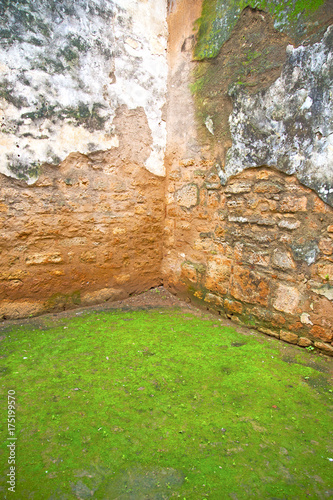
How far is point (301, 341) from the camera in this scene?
96.7 inches

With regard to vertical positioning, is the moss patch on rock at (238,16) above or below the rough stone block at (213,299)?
above

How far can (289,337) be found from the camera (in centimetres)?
253

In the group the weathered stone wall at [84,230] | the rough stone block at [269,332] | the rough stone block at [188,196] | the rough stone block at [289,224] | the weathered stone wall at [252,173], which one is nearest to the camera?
the weathered stone wall at [252,173]

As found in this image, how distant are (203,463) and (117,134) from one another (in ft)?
9.13

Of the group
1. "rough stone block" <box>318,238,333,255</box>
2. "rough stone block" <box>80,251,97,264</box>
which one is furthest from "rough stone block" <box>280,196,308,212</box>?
"rough stone block" <box>80,251,97,264</box>

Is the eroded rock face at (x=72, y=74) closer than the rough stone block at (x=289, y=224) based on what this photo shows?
No

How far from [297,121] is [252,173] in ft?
1.67

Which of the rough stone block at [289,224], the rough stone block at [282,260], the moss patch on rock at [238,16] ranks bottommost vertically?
the rough stone block at [282,260]

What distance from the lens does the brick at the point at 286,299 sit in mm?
2439

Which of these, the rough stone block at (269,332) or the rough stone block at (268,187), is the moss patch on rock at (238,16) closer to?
the rough stone block at (268,187)

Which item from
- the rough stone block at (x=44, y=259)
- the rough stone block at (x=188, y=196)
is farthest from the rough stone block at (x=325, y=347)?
the rough stone block at (x=44, y=259)

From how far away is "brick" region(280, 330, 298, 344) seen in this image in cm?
250

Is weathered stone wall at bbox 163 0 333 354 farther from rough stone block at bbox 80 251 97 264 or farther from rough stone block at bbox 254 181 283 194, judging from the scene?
rough stone block at bbox 80 251 97 264
